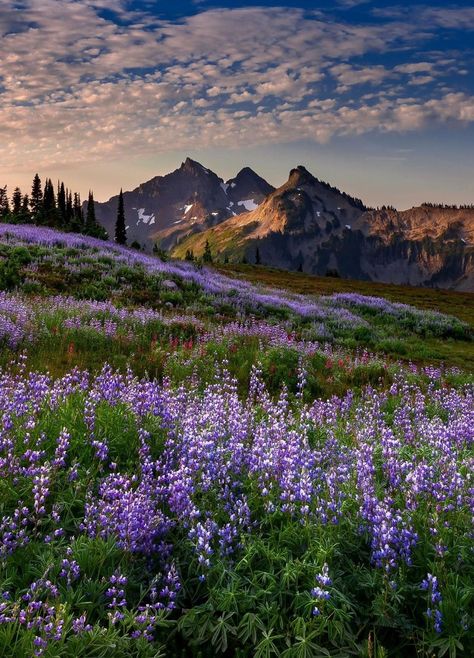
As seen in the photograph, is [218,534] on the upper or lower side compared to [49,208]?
lower

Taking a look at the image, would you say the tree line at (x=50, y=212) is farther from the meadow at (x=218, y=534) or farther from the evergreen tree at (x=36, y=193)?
the meadow at (x=218, y=534)

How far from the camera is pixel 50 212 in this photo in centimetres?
5525

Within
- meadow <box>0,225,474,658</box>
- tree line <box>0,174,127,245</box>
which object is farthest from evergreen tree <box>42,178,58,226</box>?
meadow <box>0,225,474,658</box>

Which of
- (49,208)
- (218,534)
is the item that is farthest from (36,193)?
(218,534)

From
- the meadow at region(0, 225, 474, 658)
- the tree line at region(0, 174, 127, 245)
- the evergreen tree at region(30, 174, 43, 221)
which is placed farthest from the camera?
the evergreen tree at region(30, 174, 43, 221)

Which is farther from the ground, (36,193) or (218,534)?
(36,193)

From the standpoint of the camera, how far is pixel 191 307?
19.9 m

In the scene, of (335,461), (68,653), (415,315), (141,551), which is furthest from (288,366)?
(415,315)

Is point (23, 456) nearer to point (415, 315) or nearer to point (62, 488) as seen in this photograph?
point (62, 488)

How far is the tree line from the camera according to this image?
46.4 m

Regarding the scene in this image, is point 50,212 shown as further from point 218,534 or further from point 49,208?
point 218,534

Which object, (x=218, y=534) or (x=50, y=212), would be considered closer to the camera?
(x=218, y=534)

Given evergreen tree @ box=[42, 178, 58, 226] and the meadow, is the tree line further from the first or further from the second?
the meadow

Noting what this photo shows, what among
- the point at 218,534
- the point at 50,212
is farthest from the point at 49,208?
the point at 218,534
